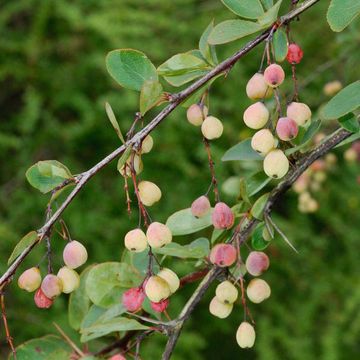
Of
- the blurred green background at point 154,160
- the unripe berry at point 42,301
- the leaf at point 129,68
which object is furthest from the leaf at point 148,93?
the blurred green background at point 154,160

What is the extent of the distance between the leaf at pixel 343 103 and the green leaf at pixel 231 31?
0.07 metres

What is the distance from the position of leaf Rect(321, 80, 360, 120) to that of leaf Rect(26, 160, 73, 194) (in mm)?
156

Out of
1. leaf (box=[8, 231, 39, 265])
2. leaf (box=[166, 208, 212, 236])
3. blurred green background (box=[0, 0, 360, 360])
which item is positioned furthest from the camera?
blurred green background (box=[0, 0, 360, 360])

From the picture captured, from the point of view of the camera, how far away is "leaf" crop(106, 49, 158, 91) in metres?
0.43

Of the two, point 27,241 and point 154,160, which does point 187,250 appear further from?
point 154,160

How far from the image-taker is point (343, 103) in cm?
42

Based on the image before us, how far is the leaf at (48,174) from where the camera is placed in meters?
A: 0.42

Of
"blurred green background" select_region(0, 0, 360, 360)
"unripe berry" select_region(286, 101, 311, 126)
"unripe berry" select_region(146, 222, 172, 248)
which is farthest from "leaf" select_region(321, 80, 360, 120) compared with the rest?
"blurred green background" select_region(0, 0, 360, 360)

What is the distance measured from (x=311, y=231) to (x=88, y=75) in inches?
21.6

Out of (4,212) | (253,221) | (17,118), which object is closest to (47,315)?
(4,212)

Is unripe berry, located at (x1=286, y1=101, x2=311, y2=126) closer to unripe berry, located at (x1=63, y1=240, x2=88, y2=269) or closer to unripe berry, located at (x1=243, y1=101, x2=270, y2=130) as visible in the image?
unripe berry, located at (x1=243, y1=101, x2=270, y2=130)

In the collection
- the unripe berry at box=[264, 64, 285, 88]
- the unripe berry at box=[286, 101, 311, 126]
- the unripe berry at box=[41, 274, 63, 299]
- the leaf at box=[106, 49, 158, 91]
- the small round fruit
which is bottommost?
the unripe berry at box=[286, 101, 311, 126]

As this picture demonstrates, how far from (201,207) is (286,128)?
0.08 meters

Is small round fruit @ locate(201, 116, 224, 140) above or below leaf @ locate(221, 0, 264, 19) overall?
below
